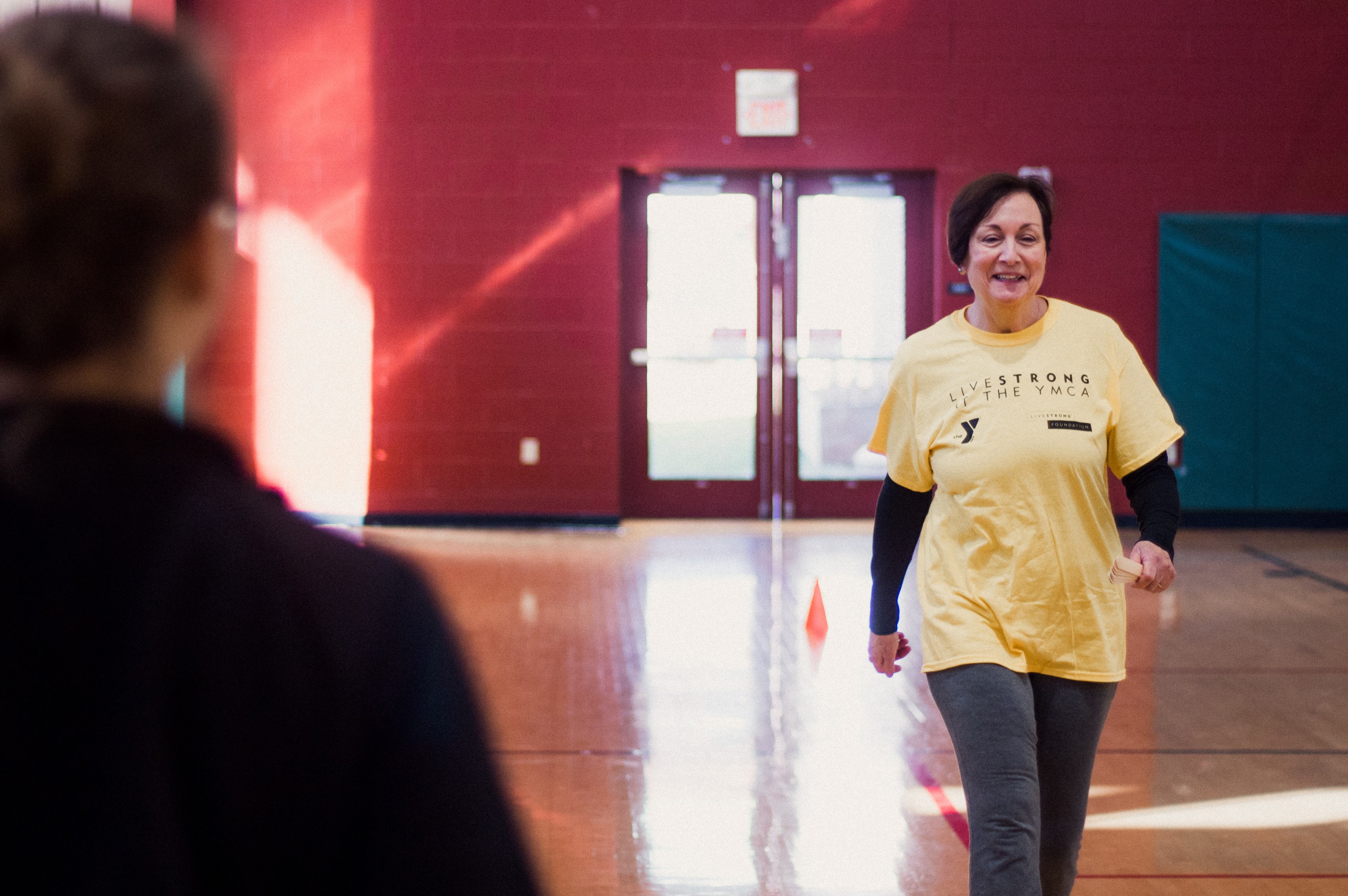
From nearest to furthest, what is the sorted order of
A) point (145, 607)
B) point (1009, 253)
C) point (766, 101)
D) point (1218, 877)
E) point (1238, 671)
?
point (145, 607), point (1009, 253), point (1218, 877), point (1238, 671), point (766, 101)

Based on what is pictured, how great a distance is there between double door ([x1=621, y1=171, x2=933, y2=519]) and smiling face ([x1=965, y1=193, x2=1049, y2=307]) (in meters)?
7.05

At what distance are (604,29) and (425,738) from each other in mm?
8882

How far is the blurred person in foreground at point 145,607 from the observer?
62 centimetres

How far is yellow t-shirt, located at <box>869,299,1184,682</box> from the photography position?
6.88 ft

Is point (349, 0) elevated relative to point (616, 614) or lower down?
elevated

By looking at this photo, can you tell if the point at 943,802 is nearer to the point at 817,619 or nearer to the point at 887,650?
the point at 887,650

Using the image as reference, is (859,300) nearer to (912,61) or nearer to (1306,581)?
(912,61)

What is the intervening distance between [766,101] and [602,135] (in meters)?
1.13

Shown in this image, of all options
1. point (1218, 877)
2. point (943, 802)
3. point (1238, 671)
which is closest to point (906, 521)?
point (1218, 877)

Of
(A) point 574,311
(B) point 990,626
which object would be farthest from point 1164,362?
(B) point 990,626

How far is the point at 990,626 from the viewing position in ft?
6.94

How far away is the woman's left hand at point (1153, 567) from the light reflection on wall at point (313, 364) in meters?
7.52

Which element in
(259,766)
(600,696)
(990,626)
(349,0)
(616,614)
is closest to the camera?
(259,766)

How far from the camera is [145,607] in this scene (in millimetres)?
622
